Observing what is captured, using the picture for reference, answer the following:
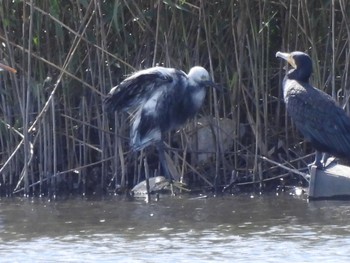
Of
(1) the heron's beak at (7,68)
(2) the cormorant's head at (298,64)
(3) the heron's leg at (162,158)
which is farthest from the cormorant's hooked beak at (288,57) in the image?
(1) the heron's beak at (7,68)

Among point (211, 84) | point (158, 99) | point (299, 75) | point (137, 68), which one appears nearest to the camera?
point (299, 75)

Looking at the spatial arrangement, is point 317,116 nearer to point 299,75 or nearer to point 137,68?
point 299,75

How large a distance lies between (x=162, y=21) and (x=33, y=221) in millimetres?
2090

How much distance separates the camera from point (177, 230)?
7633mm

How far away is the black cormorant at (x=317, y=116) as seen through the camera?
343 inches

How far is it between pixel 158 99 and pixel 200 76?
22.0 inches

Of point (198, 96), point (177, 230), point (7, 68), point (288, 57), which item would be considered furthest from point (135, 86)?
point (177, 230)

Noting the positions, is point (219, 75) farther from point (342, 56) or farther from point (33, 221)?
point (33, 221)

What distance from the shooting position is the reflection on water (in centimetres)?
676

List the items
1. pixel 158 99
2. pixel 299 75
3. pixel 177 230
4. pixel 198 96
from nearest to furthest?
1. pixel 177 230
2. pixel 299 75
3. pixel 198 96
4. pixel 158 99

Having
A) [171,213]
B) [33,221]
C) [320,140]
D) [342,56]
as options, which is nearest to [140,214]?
[171,213]

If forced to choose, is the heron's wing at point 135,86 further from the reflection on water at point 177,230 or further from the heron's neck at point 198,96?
the reflection on water at point 177,230

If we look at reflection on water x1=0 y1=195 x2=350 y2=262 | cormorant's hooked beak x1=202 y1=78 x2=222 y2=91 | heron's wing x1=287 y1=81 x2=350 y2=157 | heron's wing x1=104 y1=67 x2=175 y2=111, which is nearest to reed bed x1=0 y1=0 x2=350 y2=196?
cormorant's hooked beak x1=202 y1=78 x2=222 y2=91

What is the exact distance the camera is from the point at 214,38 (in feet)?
30.3
